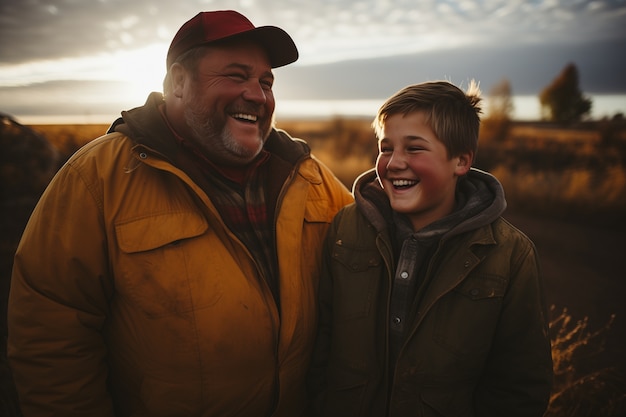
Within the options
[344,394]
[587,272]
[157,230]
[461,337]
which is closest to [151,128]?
[157,230]

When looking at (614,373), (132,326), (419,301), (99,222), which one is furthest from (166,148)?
(614,373)

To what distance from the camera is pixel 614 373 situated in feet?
10.3

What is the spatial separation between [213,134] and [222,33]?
56 cm

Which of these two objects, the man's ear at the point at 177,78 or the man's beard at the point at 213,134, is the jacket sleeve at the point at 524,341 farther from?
the man's ear at the point at 177,78

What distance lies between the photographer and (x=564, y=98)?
164 ft

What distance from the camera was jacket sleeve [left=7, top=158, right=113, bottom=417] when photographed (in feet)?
5.25

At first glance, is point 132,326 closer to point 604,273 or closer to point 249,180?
point 249,180

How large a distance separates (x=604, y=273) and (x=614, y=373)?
9.32ft

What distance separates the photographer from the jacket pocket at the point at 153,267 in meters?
1.67

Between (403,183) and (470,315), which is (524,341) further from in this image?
(403,183)

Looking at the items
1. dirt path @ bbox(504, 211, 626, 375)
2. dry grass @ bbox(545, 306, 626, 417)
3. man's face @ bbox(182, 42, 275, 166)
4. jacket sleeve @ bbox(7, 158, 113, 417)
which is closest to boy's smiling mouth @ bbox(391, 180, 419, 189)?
man's face @ bbox(182, 42, 275, 166)

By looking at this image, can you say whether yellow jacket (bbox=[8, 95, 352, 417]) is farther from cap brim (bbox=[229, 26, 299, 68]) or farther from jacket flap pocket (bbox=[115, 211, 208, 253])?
cap brim (bbox=[229, 26, 299, 68])

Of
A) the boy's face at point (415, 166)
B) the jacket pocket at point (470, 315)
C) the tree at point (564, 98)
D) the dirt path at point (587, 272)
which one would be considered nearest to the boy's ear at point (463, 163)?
the boy's face at point (415, 166)

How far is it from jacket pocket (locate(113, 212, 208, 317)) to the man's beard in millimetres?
544
